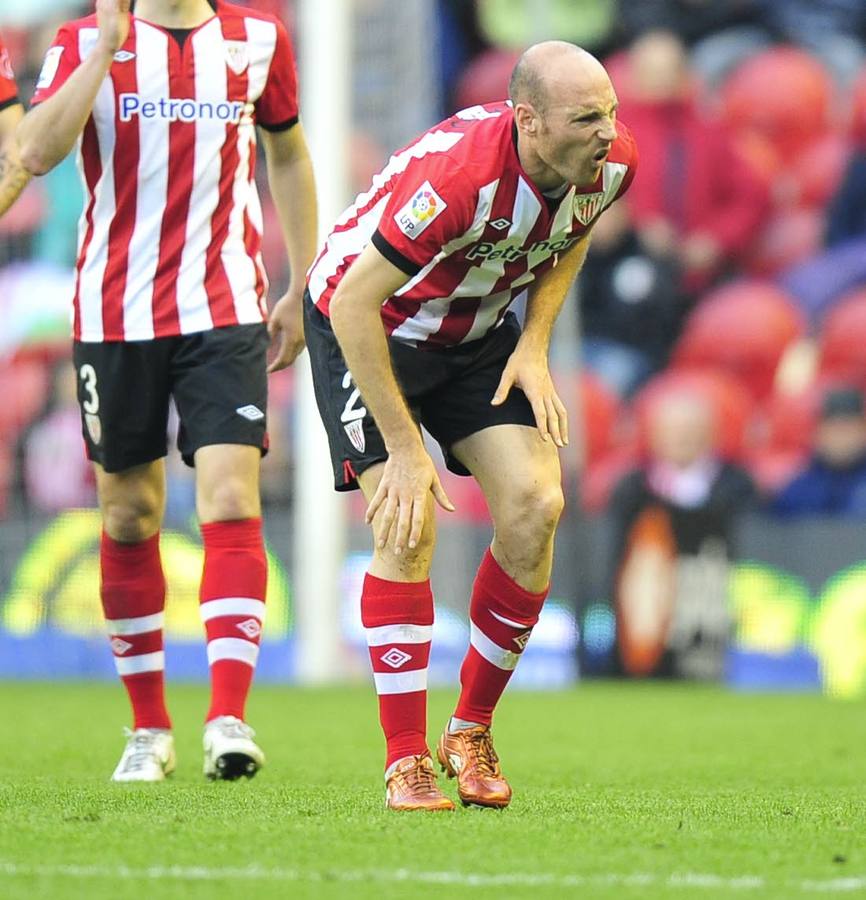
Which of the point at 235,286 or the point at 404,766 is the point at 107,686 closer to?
the point at 235,286

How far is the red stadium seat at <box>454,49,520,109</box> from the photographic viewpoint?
41.0ft

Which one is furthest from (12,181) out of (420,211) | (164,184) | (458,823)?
(458,823)

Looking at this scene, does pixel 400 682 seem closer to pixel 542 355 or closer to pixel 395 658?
pixel 395 658

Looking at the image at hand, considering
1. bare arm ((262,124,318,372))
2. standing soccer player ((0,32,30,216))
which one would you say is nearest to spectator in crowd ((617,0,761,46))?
bare arm ((262,124,318,372))

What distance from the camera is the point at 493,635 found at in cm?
413

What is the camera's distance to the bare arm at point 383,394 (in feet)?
12.3

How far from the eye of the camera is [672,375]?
11750mm

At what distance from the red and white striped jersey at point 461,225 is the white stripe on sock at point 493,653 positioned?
66cm

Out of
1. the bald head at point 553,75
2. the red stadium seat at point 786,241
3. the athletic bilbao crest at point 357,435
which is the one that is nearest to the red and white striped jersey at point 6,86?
the athletic bilbao crest at point 357,435

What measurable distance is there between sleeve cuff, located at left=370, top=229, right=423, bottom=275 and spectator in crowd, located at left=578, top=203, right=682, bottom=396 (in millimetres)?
8173

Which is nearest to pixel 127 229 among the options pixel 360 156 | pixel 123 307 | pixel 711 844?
pixel 123 307

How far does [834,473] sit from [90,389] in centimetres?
679

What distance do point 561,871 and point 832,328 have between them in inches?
354

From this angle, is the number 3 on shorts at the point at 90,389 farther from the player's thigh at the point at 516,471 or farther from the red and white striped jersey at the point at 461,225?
the player's thigh at the point at 516,471
